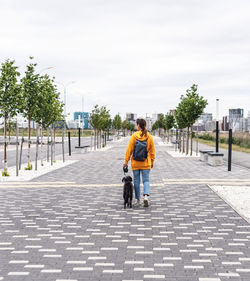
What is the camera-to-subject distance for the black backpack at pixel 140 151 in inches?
309

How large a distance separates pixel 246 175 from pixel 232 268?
1014 centimetres

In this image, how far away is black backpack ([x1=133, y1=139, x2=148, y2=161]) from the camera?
784cm

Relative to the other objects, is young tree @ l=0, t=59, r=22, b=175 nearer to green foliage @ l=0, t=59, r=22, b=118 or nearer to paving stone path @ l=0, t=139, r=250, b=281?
green foliage @ l=0, t=59, r=22, b=118

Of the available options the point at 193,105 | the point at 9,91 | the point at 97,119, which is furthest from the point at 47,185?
the point at 97,119

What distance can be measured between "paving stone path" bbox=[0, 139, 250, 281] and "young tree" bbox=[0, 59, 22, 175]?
4.45m

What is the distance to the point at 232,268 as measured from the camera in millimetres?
4449

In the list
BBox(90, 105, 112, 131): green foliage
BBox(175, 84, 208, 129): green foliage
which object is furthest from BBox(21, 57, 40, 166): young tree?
BBox(90, 105, 112, 131): green foliage

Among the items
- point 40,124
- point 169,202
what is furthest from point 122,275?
point 40,124

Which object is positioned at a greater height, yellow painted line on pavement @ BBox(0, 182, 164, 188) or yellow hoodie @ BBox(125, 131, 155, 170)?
yellow hoodie @ BBox(125, 131, 155, 170)

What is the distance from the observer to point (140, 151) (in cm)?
784

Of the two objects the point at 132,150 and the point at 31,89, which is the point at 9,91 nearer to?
the point at 31,89

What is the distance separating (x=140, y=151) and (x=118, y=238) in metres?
2.46

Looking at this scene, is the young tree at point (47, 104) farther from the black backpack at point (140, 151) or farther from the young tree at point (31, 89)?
the black backpack at point (140, 151)

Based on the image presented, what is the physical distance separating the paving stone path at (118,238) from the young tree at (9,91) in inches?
175
